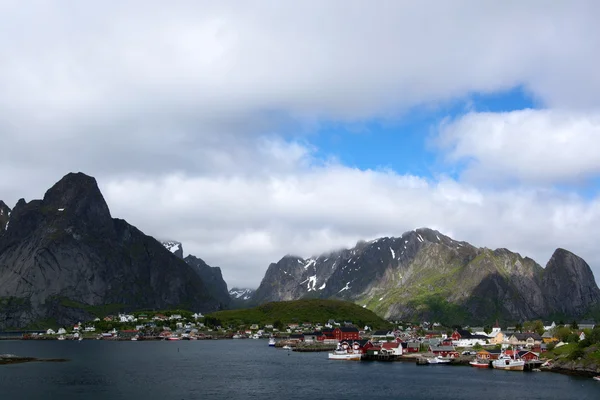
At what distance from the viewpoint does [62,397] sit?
253 feet

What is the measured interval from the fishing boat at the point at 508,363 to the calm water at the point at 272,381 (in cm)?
482

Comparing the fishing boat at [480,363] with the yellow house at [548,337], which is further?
the yellow house at [548,337]

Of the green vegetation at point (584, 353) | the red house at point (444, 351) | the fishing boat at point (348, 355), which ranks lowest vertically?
the fishing boat at point (348, 355)

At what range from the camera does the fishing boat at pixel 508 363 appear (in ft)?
370

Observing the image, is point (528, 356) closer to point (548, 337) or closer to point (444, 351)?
point (444, 351)

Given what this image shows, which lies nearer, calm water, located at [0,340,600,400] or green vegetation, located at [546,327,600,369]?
calm water, located at [0,340,600,400]

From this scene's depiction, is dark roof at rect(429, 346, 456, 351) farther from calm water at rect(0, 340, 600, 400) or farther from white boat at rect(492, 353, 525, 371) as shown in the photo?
white boat at rect(492, 353, 525, 371)

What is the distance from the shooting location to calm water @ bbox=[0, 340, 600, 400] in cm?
8093

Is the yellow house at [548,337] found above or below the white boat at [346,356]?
above

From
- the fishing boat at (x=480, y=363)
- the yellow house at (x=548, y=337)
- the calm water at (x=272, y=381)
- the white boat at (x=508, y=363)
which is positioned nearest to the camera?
the calm water at (x=272, y=381)

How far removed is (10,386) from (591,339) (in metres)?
103

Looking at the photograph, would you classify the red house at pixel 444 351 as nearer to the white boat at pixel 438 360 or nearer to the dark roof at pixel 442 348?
the dark roof at pixel 442 348

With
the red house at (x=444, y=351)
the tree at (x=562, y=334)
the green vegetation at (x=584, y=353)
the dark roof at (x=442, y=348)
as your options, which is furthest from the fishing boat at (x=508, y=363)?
the tree at (x=562, y=334)

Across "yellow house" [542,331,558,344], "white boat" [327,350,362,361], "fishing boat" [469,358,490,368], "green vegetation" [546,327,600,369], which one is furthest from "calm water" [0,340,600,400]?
"yellow house" [542,331,558,344]
